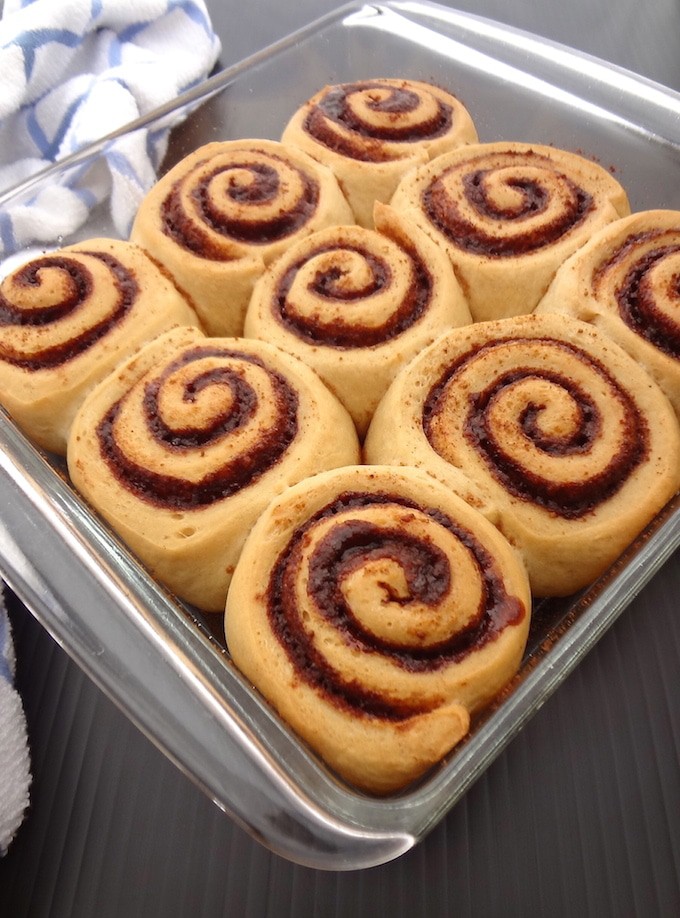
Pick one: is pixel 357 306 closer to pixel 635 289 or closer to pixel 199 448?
pixel 199 448

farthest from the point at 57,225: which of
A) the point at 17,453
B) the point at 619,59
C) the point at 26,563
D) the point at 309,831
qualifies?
the point at 619,59

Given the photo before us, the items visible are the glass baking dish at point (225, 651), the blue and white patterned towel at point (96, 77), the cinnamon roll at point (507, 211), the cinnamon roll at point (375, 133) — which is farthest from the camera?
the blue and white patterned towel at point (96, 77)

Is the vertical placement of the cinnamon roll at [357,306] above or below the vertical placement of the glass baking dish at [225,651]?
above

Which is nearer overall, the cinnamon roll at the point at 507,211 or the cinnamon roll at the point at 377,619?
the cinnamon roll at the point at 377,619

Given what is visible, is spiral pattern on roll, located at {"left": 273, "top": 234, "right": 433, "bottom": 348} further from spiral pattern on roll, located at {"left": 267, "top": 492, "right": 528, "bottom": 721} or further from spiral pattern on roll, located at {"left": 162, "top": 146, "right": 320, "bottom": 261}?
spiral pattern on roll, located at {"left": 267, "top": 492, "right": 528, "bottom": 721}

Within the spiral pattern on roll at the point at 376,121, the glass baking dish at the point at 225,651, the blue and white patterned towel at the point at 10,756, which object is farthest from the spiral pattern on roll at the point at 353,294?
the blue and white patterned towel at the point at 10,756

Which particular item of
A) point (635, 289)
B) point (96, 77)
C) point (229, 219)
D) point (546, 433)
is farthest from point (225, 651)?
point (96, 77)

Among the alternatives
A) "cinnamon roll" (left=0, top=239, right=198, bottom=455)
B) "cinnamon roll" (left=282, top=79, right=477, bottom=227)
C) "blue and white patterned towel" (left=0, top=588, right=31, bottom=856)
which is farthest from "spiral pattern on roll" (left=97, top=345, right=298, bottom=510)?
"cinnamon roll" (left=282, top=79, right=477, bottom=227)

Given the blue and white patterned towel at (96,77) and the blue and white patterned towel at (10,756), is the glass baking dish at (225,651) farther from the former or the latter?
the blue and white patterned towel at (10,756)
